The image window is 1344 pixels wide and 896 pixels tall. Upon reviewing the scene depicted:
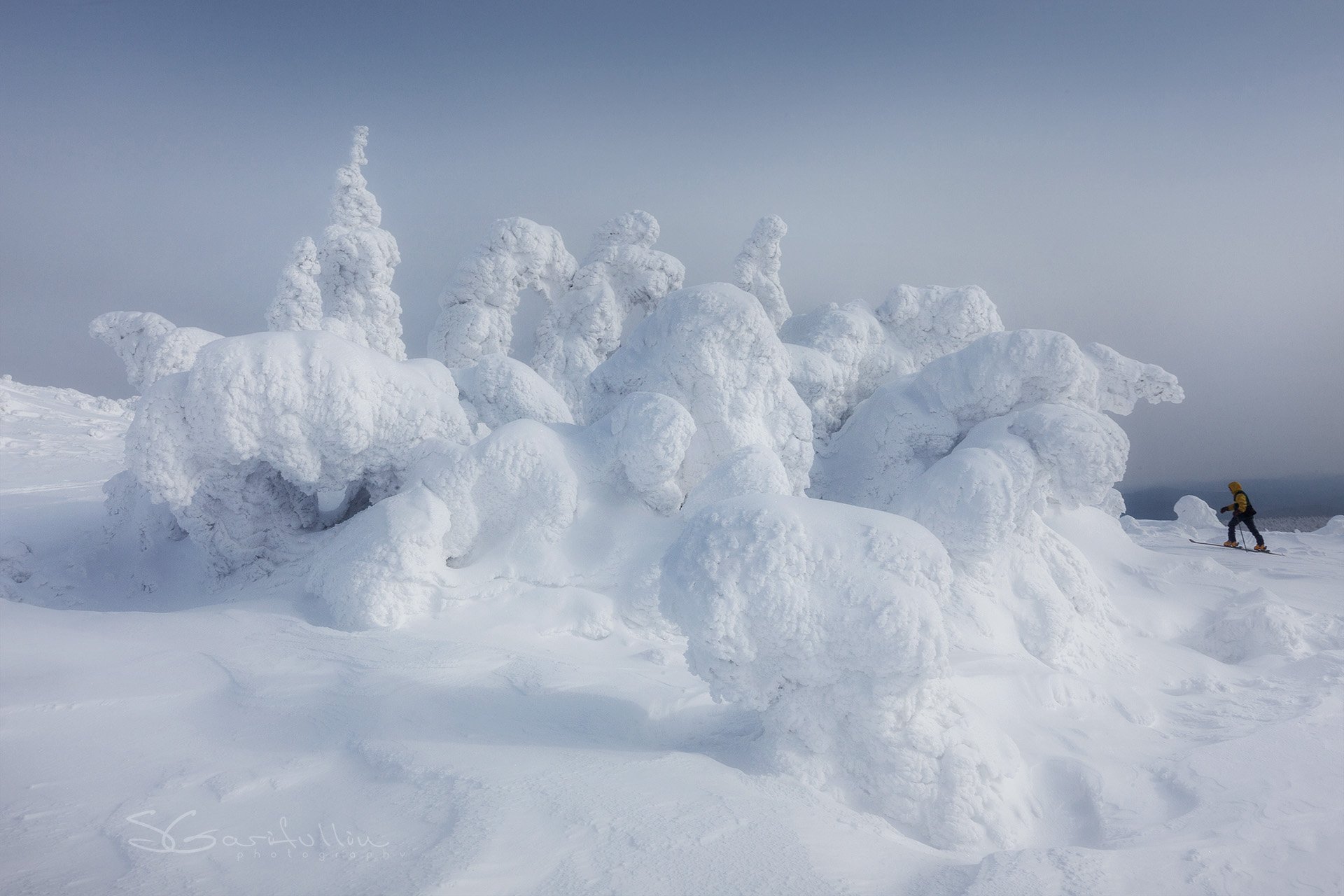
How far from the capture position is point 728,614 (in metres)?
3.43

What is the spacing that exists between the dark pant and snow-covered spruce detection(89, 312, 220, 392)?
1425 cm

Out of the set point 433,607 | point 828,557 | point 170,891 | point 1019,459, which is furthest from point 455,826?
point 1019,459

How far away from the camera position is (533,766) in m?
3.07

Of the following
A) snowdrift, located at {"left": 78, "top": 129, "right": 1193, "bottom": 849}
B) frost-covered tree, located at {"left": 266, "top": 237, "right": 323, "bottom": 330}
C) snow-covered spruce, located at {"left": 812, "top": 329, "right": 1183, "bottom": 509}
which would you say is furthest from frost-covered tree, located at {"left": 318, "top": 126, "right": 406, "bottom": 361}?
snow-covered spruce, located at {"left": 812, "top": 329, "right": 1183, "bottom": 509}

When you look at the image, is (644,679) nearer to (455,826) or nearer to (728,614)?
(728,614)

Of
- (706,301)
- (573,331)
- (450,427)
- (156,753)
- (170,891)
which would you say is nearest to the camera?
(170,891)

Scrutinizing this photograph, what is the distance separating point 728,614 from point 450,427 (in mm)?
4058

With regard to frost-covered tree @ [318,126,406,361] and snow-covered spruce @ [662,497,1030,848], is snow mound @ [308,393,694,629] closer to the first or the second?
snow-covered spruce @ [662,497,1030,848]

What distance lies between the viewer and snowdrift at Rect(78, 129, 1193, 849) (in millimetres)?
3477

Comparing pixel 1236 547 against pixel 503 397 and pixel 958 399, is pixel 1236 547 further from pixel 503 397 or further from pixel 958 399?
pixel 503 397

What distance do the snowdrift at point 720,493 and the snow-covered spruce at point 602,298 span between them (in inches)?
98.6

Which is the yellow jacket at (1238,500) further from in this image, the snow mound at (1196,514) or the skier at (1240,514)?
the snow mound at (1196,514)

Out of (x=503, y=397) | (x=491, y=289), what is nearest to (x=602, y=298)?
(x=491, y=289)

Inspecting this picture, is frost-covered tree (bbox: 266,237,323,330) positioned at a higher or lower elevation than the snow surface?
higher
